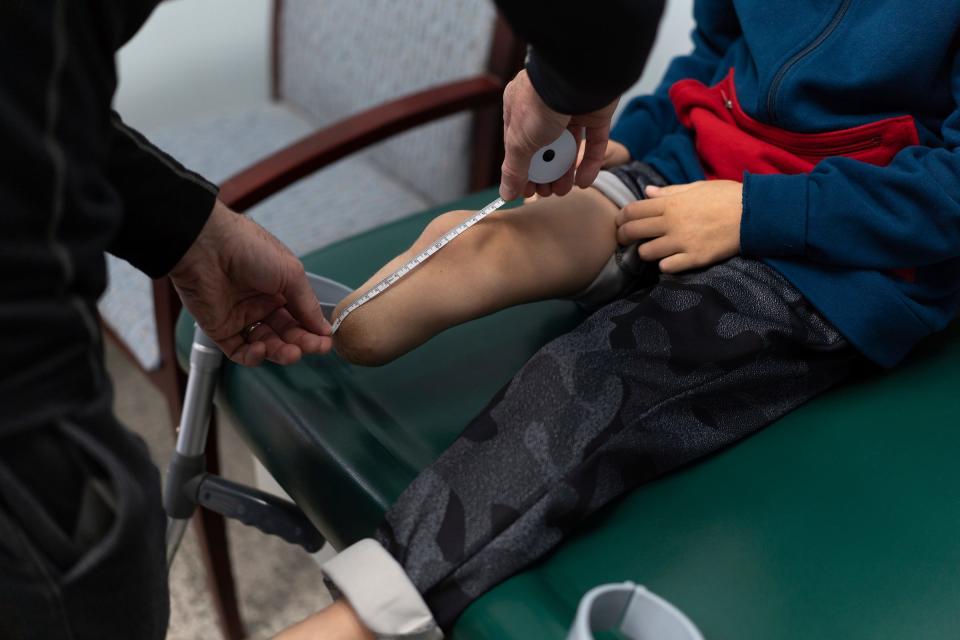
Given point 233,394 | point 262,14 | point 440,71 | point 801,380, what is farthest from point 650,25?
point 262,14

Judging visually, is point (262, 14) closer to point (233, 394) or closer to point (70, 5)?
point (233, 394)

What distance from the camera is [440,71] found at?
138cm

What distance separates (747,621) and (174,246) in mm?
492

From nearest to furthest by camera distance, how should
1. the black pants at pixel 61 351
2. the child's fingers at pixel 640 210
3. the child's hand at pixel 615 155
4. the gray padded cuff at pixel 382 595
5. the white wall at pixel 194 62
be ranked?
the black pants at pixel 61 351 → the gray padded cuff at pixel 382 595 → the child's fingers at pixel 640 210 → the child's hand at pixel 615 155 → the white wall at pixel 194 62

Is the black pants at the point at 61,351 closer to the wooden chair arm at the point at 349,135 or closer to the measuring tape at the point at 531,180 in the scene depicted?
the measuring tape at the point at 531,180

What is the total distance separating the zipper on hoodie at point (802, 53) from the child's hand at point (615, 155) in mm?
164

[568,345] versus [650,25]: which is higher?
[650,25]

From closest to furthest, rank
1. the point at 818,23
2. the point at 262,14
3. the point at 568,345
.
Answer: the point at 568,345 < the point at 818,23 < the point at 262,14

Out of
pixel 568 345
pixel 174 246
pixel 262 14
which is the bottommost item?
pixel 262 14

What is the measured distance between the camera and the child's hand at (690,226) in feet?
2.62

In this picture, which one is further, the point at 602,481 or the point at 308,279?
the point at 308,279

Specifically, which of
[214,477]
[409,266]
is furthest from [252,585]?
[409,266]

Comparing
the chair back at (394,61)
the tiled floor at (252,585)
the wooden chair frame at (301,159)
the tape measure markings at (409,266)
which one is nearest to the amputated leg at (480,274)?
the tape measure markings at (409,266)

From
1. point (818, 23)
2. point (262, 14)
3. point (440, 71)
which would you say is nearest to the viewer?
point (818, 23)
